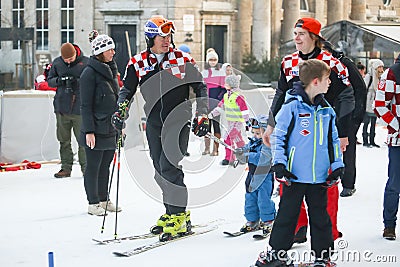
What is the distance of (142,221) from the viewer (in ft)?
29.2

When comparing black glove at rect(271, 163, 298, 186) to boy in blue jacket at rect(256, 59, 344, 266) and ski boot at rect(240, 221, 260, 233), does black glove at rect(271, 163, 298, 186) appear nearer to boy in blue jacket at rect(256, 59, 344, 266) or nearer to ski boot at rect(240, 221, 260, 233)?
boy in blue jacket at rect(256, 59, 344, 266)

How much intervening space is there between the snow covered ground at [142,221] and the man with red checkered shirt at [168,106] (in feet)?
1.28

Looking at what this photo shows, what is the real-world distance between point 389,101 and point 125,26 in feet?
68.1

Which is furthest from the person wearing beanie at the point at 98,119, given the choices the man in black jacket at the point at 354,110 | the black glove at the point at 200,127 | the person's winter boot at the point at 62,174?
the person's winter boot at the point at 62,174

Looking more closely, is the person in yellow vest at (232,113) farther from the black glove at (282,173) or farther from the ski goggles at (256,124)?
the black glove at (282,173)

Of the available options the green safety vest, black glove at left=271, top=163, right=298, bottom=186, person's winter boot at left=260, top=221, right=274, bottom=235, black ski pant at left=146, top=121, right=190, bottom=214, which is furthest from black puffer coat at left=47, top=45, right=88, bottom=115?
black glove at left=271, top=163, right=298, bottom=186

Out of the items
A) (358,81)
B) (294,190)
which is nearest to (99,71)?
(358,81)

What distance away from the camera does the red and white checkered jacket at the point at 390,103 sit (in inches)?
301

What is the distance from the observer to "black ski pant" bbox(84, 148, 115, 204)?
9.29 m

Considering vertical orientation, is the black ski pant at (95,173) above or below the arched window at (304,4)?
below

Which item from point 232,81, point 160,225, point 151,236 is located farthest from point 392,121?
point 232,81

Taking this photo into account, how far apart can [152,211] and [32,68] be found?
20.6m

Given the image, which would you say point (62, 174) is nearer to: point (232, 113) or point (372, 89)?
point (232, 113)

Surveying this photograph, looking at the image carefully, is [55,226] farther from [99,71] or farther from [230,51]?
[230,51]
